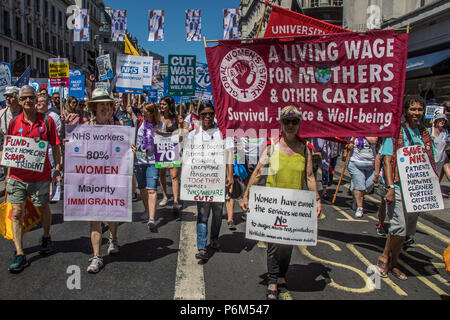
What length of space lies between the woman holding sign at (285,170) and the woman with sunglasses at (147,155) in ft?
8.92

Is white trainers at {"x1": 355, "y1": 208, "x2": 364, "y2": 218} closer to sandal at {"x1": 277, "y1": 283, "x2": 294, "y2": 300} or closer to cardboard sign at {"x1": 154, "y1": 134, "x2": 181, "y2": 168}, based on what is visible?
cardboard sign at {"x1": 154, "y1": 134, "x2": 181, "y2": 168}

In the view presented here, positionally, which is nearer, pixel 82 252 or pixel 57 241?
pixel 82 252

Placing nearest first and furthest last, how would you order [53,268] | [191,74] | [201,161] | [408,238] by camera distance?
1. [53,268]
2. [201,161]
3. [408,238]
4. [191,74]

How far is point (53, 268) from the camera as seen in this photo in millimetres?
4289

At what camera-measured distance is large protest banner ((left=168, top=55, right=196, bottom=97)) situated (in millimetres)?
11883

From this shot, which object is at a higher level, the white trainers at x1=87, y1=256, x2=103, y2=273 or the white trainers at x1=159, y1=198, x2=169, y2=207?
the white trainers at x1=159, y1=198, x2=169, y2=207

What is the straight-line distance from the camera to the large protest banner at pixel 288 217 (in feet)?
12.2

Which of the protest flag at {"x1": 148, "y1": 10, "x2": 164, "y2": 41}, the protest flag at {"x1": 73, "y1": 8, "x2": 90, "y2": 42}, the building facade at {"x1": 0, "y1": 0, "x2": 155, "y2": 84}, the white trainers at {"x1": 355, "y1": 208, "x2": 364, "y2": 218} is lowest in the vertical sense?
the white trainers at {"x1": 355, "y1": 208, "x2": 364, "y2": 218}

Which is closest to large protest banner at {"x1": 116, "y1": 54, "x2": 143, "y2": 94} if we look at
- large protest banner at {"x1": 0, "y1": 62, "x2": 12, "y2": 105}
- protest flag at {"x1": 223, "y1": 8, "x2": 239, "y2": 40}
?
large protest banner at {"x1": 0, "y1": 62, "x2": 12, "y2": 105}

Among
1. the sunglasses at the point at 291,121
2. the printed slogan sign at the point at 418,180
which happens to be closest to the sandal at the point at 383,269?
the printed slogan sign at the point at 418,180

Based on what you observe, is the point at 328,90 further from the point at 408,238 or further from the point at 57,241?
the point at 57,241

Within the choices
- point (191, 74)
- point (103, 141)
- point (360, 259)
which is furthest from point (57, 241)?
point (191, 74)
